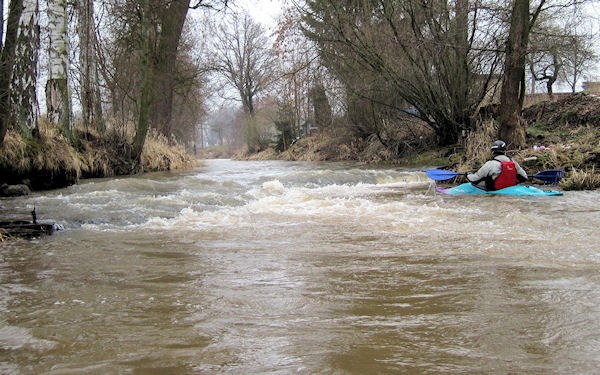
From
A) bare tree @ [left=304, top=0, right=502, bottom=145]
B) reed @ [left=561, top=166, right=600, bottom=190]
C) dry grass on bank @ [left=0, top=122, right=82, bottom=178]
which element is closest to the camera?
reed @ [left=561, top=166, right=600, bottom=190]

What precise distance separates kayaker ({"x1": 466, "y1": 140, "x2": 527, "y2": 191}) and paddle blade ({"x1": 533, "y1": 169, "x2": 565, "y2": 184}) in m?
1.02

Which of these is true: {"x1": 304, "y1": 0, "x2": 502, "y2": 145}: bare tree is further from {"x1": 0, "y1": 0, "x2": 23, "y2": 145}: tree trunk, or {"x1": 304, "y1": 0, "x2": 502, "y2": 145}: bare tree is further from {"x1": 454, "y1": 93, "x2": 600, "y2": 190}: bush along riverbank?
{"x1": 0, "y1": 0, "x2": 23, "y2": 145}: tree trunk

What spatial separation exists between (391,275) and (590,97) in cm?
1162

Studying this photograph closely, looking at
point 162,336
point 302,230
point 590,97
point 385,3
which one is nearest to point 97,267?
point 162,336

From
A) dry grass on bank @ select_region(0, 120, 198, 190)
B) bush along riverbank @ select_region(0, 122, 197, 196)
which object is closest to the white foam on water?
bush along riverbank @ select_region(0, 122, 197, 196)

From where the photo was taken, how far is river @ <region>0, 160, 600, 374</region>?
180 centimetres

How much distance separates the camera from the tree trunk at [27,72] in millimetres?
7617

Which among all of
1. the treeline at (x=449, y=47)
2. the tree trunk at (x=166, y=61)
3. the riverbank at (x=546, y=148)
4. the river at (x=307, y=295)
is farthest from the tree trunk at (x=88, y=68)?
the riverbank at (x=546, y=148)

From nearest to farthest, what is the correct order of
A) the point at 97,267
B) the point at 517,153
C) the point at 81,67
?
the point at 97,267 < the point at 517,153 < the point at 81,67

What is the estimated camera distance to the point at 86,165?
1020cm

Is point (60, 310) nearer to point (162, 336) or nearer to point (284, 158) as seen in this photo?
point (162, 336)

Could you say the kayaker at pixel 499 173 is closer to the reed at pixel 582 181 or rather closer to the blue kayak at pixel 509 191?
the blue kayak at pixel 509 191

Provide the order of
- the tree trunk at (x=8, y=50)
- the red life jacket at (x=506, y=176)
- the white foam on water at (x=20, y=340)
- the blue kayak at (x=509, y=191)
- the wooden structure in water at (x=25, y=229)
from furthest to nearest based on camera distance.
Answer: the red life jacket at (x=506, y=176), the blue kayak at (x=509, y=191), the tree trunk at (x=8, y=50), the wooden structure in water at (x=25, y=229), the white foam on water at (x=20, y=340)

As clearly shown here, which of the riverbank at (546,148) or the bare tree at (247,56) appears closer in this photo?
the riverbank at (546,148)
